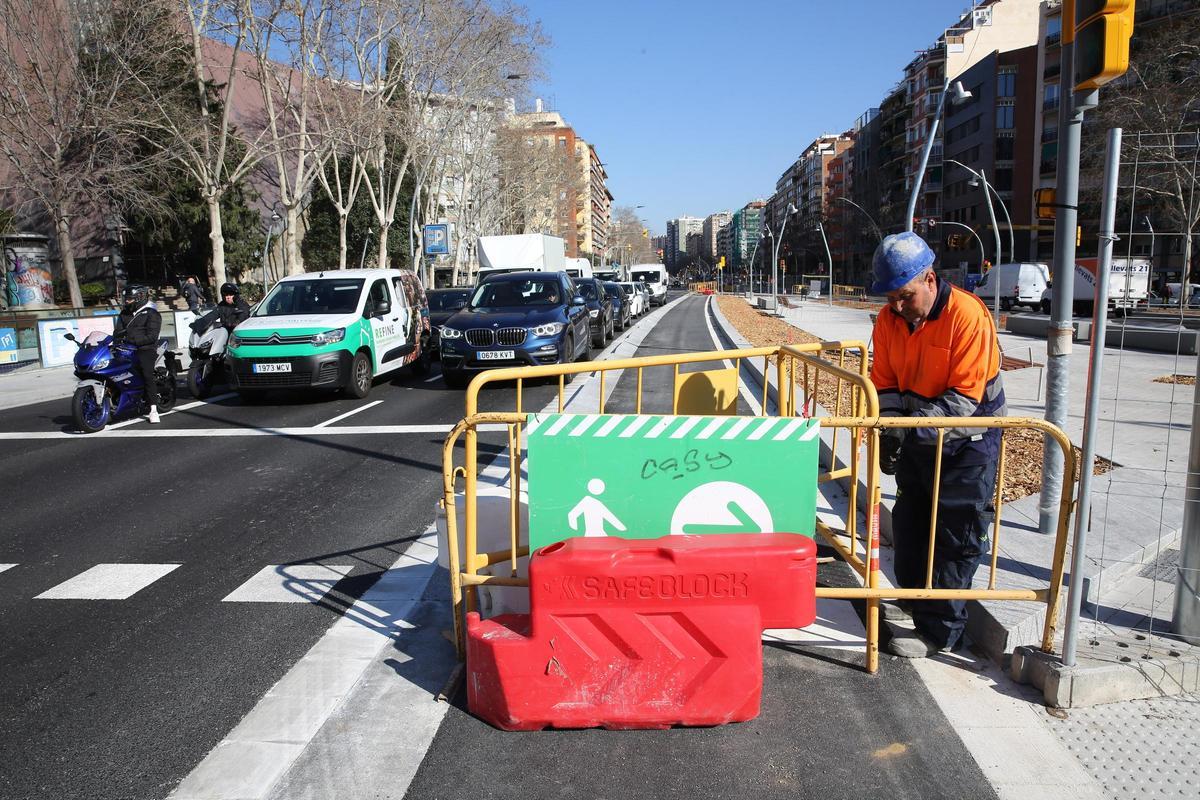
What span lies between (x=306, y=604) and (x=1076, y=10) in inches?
200

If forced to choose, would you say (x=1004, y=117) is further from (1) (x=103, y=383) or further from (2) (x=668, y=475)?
(2) (x=668, y=475)

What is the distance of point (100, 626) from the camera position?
4.33 metres

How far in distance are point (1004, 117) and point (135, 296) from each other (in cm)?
7661

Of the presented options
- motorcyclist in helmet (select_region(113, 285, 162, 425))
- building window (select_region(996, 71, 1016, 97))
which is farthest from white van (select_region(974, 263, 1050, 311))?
motorcyclist in helmet (select_region(113, 285, 162, 425))

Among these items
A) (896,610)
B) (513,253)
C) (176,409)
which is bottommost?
(176,409)

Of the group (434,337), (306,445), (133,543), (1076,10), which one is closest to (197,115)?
(434,337)

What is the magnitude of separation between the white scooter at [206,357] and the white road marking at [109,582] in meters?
8.38

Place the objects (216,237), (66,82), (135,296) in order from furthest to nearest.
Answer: (216,237) → (66,82) → (135,296)

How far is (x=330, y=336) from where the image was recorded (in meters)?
11.8

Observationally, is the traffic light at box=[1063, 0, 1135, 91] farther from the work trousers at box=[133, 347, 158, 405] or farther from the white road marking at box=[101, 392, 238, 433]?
the white road marking at box=[101, 392, 238, 433]

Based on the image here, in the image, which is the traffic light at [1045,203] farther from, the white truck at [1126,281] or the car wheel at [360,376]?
the car wheel at [360,376]

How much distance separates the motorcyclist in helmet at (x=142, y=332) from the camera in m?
10.4

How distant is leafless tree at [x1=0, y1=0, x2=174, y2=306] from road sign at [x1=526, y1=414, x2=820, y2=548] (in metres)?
25.0

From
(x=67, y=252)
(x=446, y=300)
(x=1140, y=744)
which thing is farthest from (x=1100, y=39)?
(x=67, y=252)
